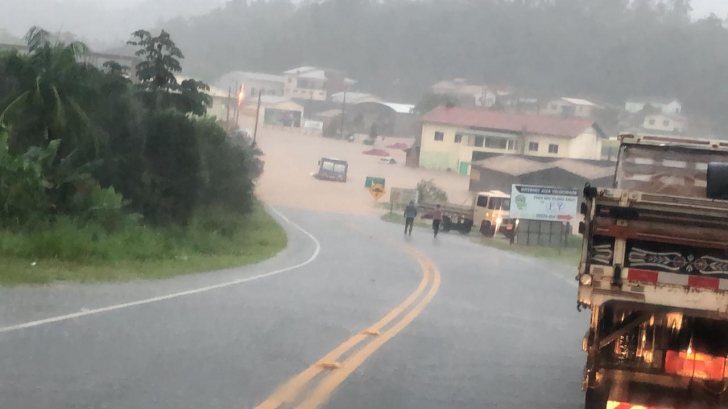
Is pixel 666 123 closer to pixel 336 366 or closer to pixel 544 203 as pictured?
pixel 544 203

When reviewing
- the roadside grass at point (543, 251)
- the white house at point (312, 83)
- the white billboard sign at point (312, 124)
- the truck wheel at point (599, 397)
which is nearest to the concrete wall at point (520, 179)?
the roadside grass at point (543, 251)

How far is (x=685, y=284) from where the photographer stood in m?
7.43

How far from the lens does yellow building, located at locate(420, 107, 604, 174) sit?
Result: 57.0 metres

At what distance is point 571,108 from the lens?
202 ft

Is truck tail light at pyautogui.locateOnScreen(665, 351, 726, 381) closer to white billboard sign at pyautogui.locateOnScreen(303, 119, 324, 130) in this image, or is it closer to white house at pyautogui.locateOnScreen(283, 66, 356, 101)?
white billboard sign at pyautogui.locateOnScreen(303, 119, 324, 130)

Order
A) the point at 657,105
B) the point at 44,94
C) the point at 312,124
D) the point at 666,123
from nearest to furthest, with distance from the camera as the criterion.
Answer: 1. the point at 44,94
2. the point at 666,123
3. the point at 657,105
4. the point at 312,124

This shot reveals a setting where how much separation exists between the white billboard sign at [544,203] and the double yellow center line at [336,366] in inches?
982

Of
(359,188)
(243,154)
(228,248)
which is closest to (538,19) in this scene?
(359,188)

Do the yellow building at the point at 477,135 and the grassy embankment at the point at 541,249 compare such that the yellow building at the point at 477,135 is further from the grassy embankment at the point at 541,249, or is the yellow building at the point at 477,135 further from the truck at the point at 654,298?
the truck at the point at 654,298

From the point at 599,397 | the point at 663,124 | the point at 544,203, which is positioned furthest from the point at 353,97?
the point at 599,397

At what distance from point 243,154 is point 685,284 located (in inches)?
1231

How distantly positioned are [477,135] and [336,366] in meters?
51.0

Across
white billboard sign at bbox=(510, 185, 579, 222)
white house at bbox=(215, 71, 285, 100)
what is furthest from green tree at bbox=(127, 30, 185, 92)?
white house at bbox=(215, 71, 285, 100)

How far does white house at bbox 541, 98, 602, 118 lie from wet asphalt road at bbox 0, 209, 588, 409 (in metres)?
40.6
